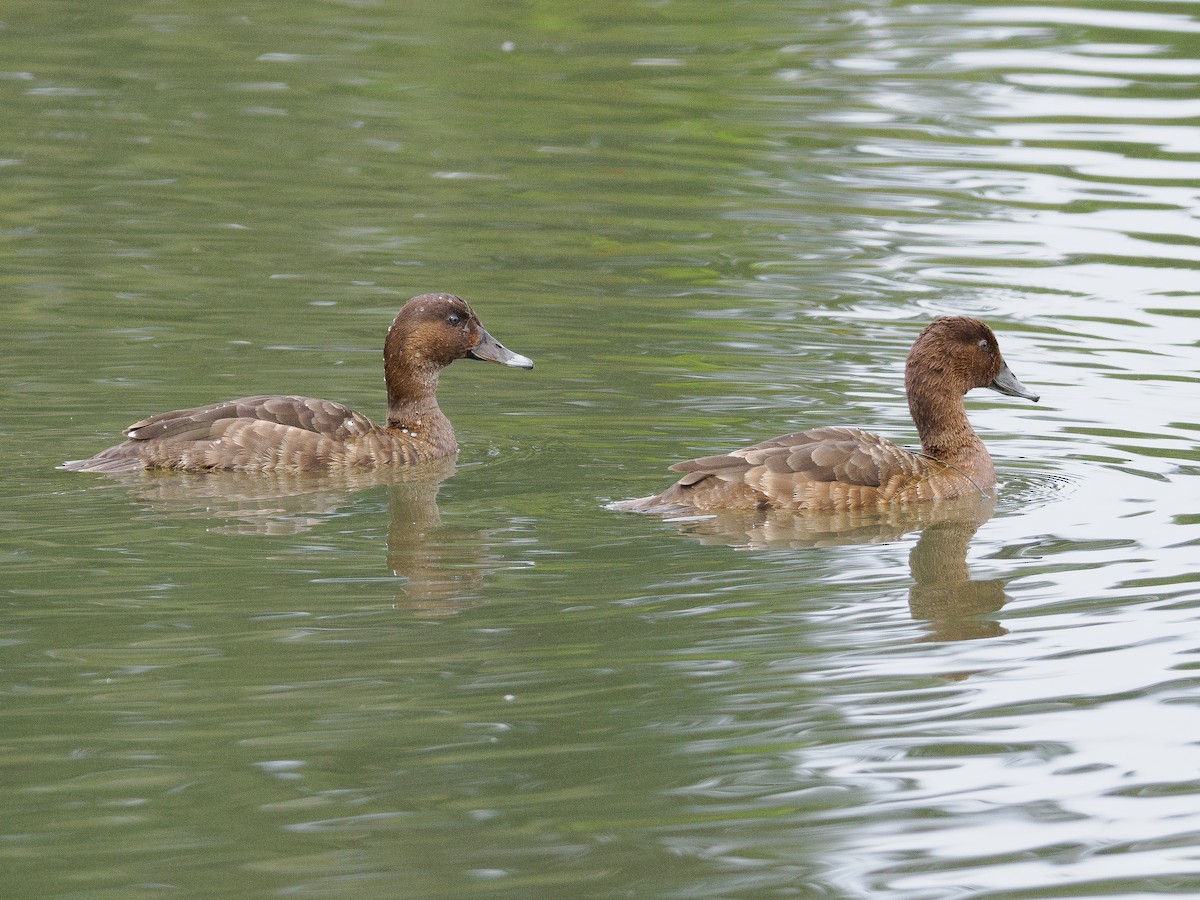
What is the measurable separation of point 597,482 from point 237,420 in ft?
6.27

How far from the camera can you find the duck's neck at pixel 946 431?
10.2 metres

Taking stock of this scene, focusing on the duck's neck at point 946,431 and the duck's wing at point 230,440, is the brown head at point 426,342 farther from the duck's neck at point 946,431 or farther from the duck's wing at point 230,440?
the duck's neck at point 946,431

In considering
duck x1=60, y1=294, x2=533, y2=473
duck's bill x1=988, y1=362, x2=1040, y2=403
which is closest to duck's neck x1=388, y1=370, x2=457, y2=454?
duck x1=60, y1=294, x2=533, y2=473

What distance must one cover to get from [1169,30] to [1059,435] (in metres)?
12.4

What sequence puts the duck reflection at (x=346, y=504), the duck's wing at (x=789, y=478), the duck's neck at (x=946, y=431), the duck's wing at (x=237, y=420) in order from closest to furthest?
the duck reflection at (x=346, y=504)
the duck's wing at (x=789, y=478)
the duck's neck at (x=946, y=431)
the duck's wing at (x=237, y=420)

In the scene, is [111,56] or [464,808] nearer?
[464,808]

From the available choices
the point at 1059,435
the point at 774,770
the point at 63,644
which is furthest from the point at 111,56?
the point at 774,770

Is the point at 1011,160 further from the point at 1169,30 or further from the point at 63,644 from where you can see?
the point at 63,644

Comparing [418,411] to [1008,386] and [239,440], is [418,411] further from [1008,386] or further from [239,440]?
[1008,386]

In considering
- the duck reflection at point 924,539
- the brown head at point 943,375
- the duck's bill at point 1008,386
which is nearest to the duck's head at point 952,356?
the brown head at point 943,375

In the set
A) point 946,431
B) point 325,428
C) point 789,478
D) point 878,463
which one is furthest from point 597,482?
point 946,431

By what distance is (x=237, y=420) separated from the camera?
10.4 metres

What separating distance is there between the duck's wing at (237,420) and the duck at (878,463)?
1.92m

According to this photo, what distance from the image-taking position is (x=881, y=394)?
11992 mm
